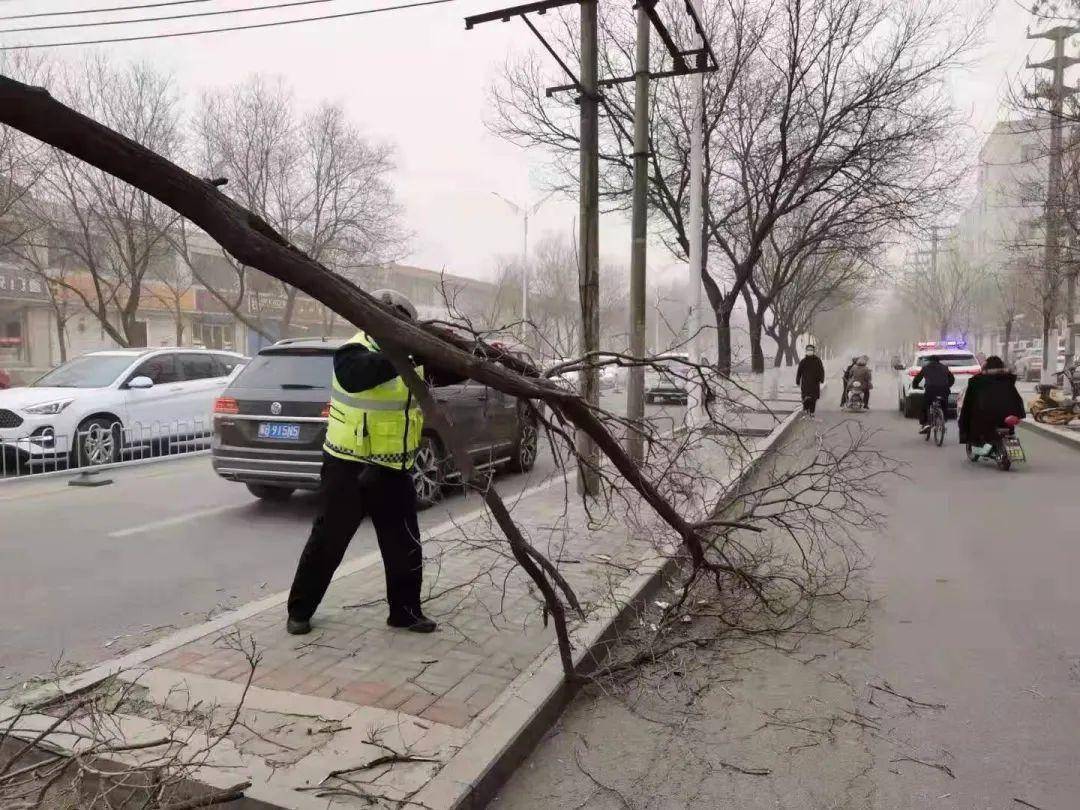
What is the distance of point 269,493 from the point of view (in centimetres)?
893

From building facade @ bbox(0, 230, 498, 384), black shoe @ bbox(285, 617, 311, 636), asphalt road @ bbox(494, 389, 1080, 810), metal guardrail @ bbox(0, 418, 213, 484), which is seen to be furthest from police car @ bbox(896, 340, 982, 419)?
black shoe @ bbox(285, 617, 311, 636)

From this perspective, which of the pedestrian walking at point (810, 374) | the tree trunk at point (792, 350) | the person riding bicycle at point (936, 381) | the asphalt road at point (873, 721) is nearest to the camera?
the asphalt road at point (873, 721)

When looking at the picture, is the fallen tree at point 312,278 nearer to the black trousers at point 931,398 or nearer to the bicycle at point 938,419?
the black trousers at point 931,398

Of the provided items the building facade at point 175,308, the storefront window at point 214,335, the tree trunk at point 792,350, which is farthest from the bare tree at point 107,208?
the tree trunk at point 792,350

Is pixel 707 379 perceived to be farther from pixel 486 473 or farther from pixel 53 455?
pixel 53 455

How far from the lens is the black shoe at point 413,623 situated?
4410 millimetres

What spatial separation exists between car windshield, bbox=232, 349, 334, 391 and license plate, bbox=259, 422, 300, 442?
360 millimetres

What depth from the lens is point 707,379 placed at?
15.3ft

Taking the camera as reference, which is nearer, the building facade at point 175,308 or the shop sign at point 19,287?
the building facade at point 175,308

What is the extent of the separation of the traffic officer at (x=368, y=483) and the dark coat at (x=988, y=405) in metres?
9.69

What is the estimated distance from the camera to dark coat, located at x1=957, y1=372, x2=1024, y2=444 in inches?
439

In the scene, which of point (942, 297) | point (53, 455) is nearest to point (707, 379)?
point (53, 455)

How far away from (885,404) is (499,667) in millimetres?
25125

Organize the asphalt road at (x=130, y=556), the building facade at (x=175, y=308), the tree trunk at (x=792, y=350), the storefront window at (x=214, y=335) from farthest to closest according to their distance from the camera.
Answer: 1. the tree trunk at (x=792, y=350)
2. the storefront window at (x=214, y=335)
3. the building facade at (x=175, y=308)
4. the asphalt road at (x=130, y=556)
